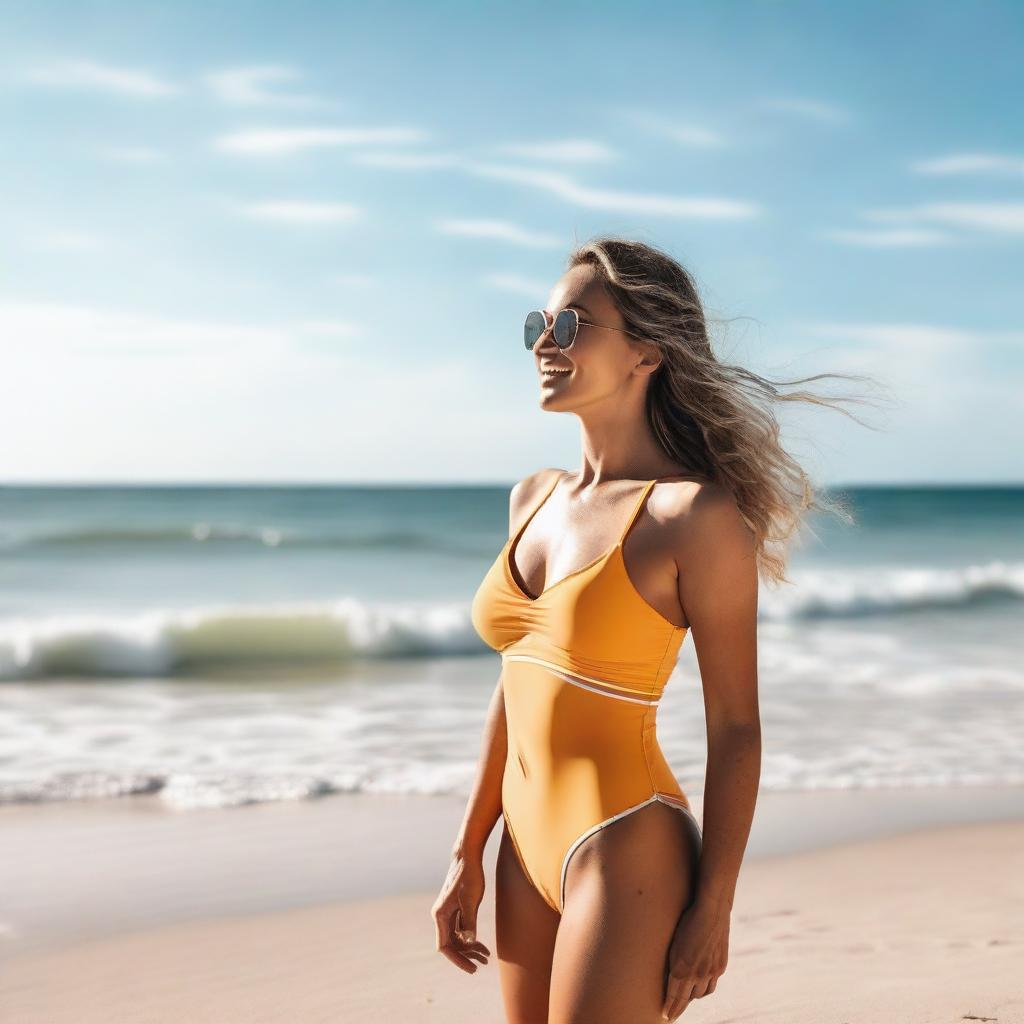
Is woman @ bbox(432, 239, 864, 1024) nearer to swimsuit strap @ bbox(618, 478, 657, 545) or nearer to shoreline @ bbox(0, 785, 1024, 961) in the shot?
swimsuit strap @ bbox(618, 478, 657, 545)

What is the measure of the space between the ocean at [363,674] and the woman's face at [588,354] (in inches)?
20.6

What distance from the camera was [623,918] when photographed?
2145 millimetres

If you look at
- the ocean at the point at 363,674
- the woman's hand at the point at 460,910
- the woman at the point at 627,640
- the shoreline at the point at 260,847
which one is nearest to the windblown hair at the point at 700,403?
the woman at the point at 627,640

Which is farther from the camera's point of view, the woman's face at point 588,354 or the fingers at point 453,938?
the fingers at point 453,938

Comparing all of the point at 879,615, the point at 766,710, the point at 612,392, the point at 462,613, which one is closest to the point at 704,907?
the point at 612,392

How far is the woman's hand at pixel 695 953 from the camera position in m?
2.15

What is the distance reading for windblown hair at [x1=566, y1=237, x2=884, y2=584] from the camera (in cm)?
243

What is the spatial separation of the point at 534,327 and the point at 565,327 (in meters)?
0.12

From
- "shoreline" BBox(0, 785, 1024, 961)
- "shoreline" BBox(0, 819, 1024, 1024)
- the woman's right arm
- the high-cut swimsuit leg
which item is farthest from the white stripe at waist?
"shoreline" BBox(0, 785, 1024, 961)

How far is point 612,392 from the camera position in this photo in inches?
97.0

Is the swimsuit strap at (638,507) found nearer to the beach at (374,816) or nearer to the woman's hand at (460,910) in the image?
the woman's hand at (460,910)

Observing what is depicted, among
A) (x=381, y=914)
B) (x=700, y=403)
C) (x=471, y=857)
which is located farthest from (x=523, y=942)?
(x=381, y=914)

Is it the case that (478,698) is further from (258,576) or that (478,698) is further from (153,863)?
(258,576)

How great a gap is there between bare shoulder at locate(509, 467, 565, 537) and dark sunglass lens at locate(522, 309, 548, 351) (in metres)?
0.34
